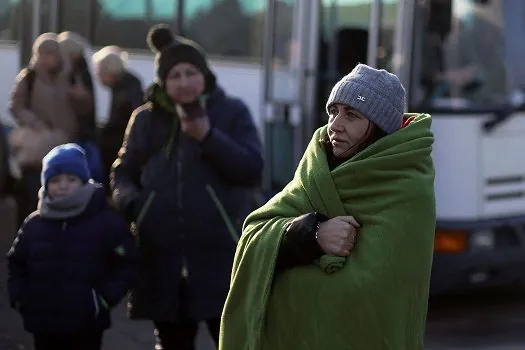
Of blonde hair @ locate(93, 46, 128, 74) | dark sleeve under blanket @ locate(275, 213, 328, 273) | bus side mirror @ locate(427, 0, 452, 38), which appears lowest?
dark sleeve under blanket @ locate(275, 213, 328, 273)

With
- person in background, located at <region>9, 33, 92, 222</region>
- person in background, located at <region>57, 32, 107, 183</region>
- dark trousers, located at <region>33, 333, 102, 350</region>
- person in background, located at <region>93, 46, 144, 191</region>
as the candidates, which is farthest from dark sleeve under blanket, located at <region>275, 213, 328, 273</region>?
person in background, located at <region>93, 46, 144, 191</region>

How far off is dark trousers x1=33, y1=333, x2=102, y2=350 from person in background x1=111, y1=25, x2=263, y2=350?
0.24 metres

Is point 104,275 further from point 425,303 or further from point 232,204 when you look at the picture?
point 425,303

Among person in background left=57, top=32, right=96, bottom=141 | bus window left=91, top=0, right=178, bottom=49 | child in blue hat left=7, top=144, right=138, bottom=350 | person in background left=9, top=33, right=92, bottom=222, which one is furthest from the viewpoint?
bus window left=91, top=0, right=178, bottom=49

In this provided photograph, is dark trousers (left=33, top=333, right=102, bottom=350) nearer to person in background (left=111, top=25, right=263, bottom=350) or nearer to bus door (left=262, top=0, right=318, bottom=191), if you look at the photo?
person in background (left=111, top=25, right=263, bottom=350)

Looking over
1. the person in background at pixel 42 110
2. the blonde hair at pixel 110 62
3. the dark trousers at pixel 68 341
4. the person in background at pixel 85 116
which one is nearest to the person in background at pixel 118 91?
the blonde hair at pixel 110 62

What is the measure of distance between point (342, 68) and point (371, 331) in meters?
5.93

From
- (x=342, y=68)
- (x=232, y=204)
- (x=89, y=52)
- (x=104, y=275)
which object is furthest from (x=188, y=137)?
(x=89, y=52)

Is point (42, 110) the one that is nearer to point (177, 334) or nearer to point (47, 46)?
point (47, 46)

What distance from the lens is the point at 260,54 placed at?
30.2 ft

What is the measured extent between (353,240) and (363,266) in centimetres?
7

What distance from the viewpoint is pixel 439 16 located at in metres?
7.72

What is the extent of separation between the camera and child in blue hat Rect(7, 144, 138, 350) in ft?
15.0

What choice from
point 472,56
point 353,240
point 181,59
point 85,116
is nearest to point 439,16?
point 472,56
